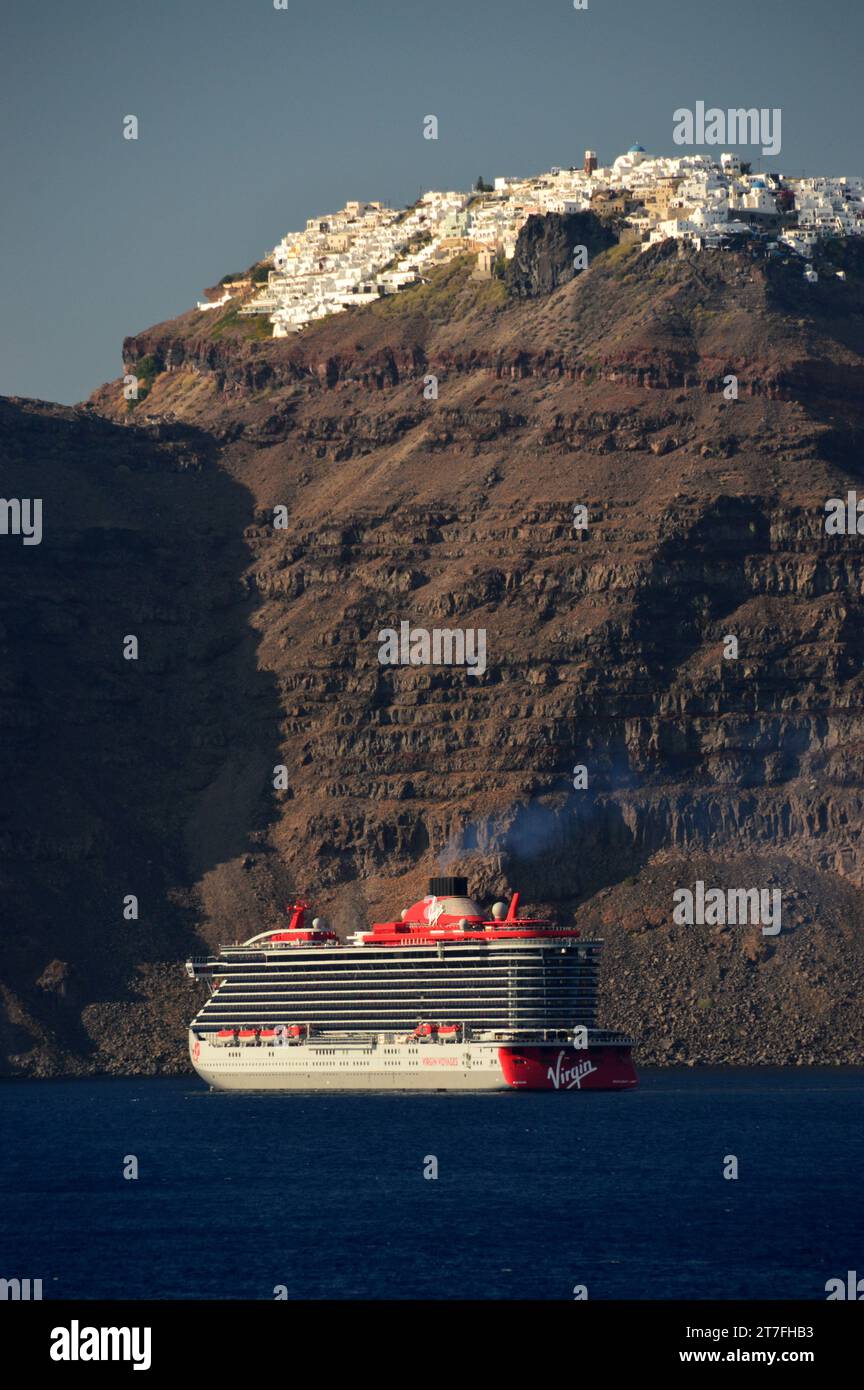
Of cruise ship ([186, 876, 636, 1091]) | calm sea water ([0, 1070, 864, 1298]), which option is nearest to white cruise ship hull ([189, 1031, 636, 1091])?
cruise ship ([186, 876, 636, 1091])

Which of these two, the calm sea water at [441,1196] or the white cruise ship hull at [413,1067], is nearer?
the calm sea water at [441,1196]

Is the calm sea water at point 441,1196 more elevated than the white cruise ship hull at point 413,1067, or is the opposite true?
the white cruise ship hull at point 413,1067

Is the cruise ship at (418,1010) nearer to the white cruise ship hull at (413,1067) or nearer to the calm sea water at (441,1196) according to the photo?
the white cruise ship hull at (413,1067)

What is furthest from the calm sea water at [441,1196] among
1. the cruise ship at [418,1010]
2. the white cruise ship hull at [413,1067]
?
the cruise ship at [418,1010]

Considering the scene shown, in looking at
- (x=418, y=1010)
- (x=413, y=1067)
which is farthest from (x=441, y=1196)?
(x=418, y=1010)

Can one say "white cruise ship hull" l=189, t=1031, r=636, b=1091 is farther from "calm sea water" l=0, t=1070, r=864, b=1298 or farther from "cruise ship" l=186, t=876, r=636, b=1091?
"calm sea water" l=0, t=1070, r=864, b=1298
